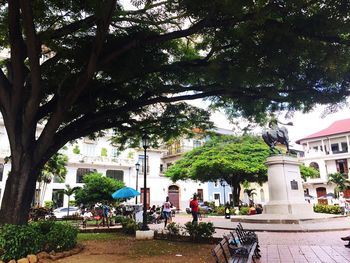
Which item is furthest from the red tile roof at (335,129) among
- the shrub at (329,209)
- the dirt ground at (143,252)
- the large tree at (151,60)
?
the dirt ground at (143,252)

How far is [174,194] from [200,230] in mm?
36960

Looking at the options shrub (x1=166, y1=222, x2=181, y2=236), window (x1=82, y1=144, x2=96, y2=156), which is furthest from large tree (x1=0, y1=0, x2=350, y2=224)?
window (x1=82, y1=144, x2=96, y2=156)

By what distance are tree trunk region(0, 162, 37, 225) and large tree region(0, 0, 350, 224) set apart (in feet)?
0.08

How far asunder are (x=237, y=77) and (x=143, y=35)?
7.89 ft

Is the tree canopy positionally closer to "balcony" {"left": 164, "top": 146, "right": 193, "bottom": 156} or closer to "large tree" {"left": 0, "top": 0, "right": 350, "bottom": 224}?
"large tree" {"left": 0, "top": 0, "right": 350, "bottom": 224}

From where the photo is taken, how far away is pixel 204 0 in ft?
18.8

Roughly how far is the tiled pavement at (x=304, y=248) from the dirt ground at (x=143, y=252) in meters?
1.70

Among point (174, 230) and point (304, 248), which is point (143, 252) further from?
point (304, 248)

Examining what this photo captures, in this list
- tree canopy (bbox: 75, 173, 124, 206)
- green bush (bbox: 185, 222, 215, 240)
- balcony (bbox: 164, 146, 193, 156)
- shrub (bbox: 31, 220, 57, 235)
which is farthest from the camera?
balcony (bbox: 164, 146, 193, 156)

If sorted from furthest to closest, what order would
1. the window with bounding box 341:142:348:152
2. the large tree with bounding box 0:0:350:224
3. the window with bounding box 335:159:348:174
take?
the window with bounding box 341:142:348:152
the window with bounding box 335:159:348:174
the large tree with bounding box 0:0:350:224

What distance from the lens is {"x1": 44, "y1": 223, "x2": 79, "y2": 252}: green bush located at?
833 cm

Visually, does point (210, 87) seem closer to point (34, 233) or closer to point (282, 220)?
point (34, 233)

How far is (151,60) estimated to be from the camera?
8.65m

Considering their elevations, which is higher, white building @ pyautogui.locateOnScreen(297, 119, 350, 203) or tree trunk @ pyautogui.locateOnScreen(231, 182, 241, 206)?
white building @ pyautogui.locateOnScreen(297, 119, 350, 203)
